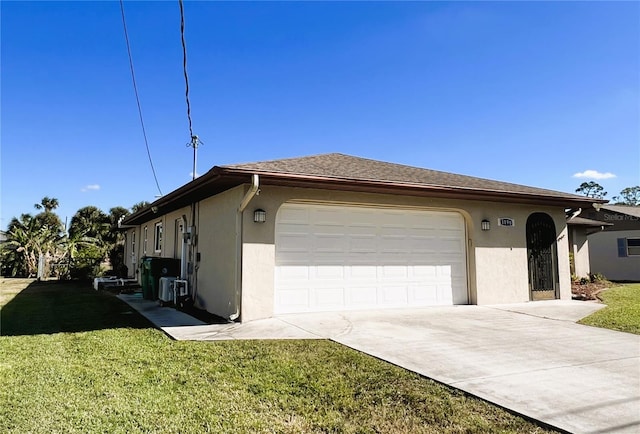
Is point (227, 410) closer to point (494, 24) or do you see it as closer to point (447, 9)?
point (447, 9)

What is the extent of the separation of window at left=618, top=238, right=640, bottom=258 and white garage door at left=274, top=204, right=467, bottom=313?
50.3ft

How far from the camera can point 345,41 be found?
10594mm

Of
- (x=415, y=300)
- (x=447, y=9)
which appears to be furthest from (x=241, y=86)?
(x=415, y=300)

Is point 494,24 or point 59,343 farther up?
point 494,24

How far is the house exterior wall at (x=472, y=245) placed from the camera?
7.66m

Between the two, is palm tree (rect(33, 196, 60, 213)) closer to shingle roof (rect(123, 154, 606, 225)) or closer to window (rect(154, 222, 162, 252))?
window (rect(154, 222, 162, 252))

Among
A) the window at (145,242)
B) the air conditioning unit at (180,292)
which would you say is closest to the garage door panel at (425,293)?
the air conditioning unit at (180,292)

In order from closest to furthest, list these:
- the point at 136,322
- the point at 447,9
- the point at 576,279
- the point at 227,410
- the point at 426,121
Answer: the point at 227,410 → the point at 136,322 → the point at 447,9 → the point at 426,121 → the point at 576,279

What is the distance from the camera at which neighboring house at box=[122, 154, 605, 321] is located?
7742 mm

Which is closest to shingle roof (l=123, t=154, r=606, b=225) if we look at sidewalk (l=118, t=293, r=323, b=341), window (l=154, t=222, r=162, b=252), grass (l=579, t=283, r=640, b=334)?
sidewalk (l=118, t=293, r=323, b=341)

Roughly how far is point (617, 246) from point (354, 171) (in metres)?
18.4

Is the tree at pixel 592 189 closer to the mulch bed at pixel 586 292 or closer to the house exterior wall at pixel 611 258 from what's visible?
the house exterior wall at pixel 611 258

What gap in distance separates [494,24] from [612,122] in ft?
17.7

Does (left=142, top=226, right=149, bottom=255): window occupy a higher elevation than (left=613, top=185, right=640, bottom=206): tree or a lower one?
lower
